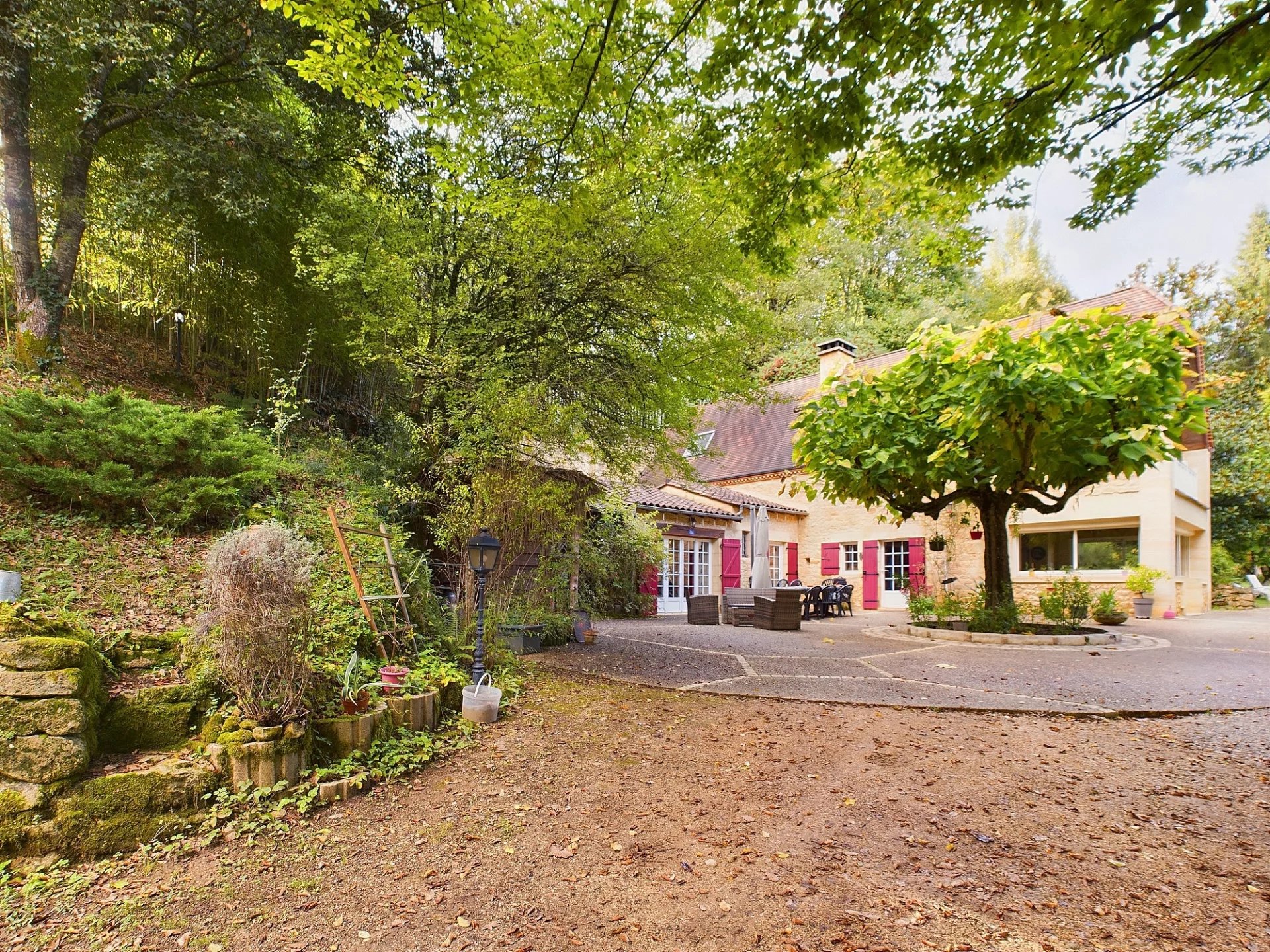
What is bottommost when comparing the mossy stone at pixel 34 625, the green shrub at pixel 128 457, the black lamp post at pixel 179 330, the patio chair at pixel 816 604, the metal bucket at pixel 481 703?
the patio chair at pixel 816 604

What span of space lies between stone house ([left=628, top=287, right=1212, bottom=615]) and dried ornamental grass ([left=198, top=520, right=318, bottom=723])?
9.27m

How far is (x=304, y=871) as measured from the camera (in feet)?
8.61

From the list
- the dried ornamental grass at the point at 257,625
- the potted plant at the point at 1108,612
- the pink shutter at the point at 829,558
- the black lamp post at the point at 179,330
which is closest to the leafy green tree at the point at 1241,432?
the potted plant at the point at 1108,612

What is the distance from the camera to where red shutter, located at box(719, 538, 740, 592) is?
52.0 feet

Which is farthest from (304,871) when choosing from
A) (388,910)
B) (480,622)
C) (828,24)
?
(828,24)

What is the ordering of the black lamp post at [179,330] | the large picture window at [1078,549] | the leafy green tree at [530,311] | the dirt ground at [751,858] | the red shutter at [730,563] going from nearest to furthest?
the dirt ground at [751,858] < the leafy green tree at [530,311] < the black lamp post at [179,330] < the large picture window at [1078,549] < the red shutter at [730,563]

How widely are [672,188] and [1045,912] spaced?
21.5 ft

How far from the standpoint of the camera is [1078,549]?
14562 mm

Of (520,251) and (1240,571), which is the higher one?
(520,251)

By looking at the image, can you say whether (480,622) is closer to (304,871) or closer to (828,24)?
(304,871)

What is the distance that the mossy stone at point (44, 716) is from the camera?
9.09 ft

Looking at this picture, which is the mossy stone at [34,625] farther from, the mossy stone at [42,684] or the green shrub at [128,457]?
the green shrub at [128,457]

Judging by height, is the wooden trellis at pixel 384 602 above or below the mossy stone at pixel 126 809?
above

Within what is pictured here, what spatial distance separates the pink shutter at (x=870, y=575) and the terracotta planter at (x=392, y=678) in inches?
599
